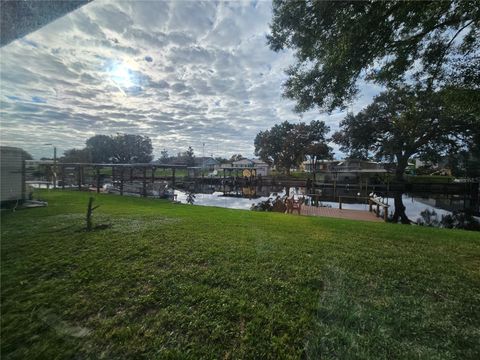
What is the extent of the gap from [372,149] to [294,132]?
16967mm

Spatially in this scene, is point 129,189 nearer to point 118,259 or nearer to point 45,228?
point 45,228

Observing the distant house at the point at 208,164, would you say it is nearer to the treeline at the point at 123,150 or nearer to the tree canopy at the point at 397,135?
the treeline at the point at 123,150

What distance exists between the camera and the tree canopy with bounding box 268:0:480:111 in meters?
3.09

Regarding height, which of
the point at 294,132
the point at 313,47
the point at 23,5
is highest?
the point at 294,132

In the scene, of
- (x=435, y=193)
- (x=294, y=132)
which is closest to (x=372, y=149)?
(x=435, y=193)

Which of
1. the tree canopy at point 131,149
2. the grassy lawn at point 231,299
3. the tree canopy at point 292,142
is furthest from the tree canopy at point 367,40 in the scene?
the tree canopy at point 131,149

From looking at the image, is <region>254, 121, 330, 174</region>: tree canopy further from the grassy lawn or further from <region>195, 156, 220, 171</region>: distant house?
the grassy lawn

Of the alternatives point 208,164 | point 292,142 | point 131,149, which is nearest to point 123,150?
point 131,149

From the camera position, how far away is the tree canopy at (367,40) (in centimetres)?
309

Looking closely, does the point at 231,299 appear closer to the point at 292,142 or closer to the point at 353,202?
the point at 353,202

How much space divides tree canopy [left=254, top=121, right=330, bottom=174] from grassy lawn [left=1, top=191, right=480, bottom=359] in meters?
37.5

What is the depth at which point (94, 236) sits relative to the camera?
451cm

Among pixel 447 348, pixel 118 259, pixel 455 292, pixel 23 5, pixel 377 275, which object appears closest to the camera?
pixel 23 5

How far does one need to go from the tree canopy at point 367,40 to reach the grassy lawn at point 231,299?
10.3 ft
